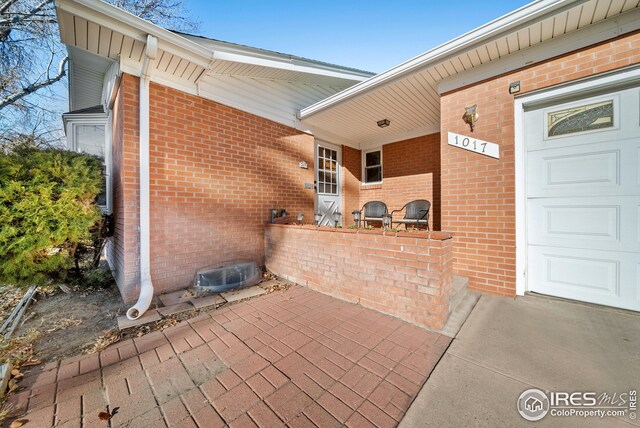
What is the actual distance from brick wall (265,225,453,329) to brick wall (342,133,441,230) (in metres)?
2.99

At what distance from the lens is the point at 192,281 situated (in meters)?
3.66

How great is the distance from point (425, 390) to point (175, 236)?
350 cm

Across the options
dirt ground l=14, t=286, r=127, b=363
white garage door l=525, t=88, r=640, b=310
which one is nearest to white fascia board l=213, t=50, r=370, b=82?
white garage door l=525, t=88, r=640, b=310

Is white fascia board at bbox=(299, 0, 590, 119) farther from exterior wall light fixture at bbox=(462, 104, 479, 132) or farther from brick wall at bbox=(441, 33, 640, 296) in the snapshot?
exterior wall light fixture at bbox=(462, 104, 479, 132)

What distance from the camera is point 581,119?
271cm

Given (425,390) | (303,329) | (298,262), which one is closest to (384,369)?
(425,390)

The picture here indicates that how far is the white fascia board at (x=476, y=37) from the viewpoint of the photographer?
7.72ft

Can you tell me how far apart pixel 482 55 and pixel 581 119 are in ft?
4.33

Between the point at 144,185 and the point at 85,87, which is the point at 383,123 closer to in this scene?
the point at 144,185

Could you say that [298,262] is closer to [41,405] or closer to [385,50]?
[41,405]

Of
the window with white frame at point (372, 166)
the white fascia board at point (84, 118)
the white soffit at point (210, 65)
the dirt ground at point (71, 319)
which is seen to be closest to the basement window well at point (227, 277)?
the dirt ground at point (71, 319)

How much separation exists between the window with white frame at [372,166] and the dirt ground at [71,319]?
5.89m

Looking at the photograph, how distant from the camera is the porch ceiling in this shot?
7.82ft

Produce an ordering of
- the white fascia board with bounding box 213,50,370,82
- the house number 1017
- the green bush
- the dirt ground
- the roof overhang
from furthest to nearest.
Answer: the white fascia board with bounding box 213,50,370,82 < the house number 1017 < the green bush < the roof overhang < the dirt ground
